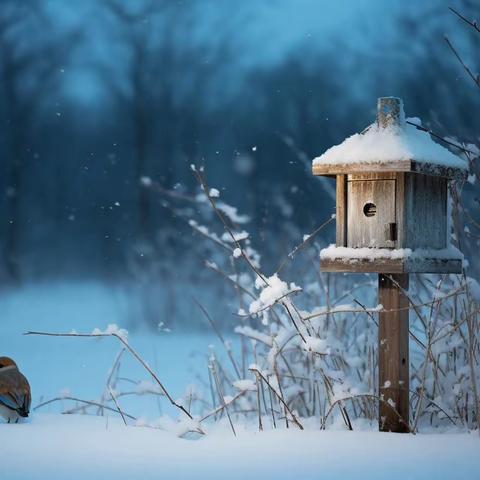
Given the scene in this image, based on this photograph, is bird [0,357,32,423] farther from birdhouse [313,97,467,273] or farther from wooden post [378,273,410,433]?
wooden post [378,273,410,433]

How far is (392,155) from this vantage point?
369 cm

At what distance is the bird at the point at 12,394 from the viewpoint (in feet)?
12.9

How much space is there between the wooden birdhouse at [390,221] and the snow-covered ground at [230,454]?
1.03 ft

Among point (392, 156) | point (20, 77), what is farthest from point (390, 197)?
point (20, 77)

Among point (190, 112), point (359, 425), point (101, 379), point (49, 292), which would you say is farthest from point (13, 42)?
point (359, 425)

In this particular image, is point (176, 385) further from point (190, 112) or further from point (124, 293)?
point (190, 112)

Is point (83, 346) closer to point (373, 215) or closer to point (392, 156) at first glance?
point (373, 215)

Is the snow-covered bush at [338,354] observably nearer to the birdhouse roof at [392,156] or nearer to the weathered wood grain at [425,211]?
the weathered wood grain at [425,211]

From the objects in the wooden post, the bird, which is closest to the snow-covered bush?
the wooden post

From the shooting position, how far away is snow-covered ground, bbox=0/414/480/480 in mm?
3148

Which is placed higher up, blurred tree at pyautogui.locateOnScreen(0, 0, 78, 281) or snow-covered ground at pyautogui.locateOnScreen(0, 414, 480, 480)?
blurred tree at pyautogui.locateOnScreen(0, 0, 78, 281)

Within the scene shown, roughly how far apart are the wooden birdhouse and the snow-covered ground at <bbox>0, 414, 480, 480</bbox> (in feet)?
1.03

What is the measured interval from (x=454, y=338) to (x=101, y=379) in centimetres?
461

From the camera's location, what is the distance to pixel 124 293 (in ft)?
45.4
